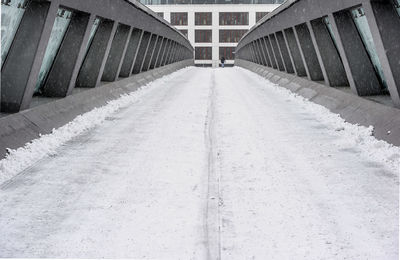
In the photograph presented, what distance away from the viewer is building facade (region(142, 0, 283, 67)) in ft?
230

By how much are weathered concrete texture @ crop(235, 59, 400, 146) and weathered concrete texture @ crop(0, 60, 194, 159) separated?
4923 millimetres

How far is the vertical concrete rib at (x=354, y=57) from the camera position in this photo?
1045 cm

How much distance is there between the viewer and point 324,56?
12.7 m

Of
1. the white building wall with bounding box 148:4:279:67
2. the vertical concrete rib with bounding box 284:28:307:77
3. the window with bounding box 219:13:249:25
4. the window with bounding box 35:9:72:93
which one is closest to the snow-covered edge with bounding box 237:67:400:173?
the window with bounding box 35:9:72:93

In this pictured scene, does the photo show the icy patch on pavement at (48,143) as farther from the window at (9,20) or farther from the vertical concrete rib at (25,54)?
the window at (9,20)

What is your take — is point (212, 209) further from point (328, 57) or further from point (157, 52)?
point (157, 52)

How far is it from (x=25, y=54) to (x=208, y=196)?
14.1 feet

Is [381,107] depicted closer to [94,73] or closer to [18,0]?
[18,0]

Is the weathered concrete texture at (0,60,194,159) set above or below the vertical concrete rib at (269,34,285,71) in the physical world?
below

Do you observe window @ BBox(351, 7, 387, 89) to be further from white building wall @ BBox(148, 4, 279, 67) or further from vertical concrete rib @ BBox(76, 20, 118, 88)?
white building wall @ BBox(148, 4, 279, 67)

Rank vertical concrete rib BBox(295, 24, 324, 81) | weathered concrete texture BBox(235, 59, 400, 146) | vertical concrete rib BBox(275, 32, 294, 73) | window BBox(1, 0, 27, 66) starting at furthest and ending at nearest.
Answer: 1. vertical concrete rib BBox(275, 32, 294, 73)
2. vertical concrete rib BBox(295, 24, 324, 81)
3. window BBox(1, 0, 27, 66)
4. weathered concrete texture BBox(235, 59, 400, 146)

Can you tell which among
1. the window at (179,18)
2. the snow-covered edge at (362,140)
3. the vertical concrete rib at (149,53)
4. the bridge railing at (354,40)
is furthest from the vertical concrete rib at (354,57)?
the window at (179,18)

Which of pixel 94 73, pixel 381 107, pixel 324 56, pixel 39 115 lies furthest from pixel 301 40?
pixel 39 115

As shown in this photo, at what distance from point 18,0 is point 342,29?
244 inches
